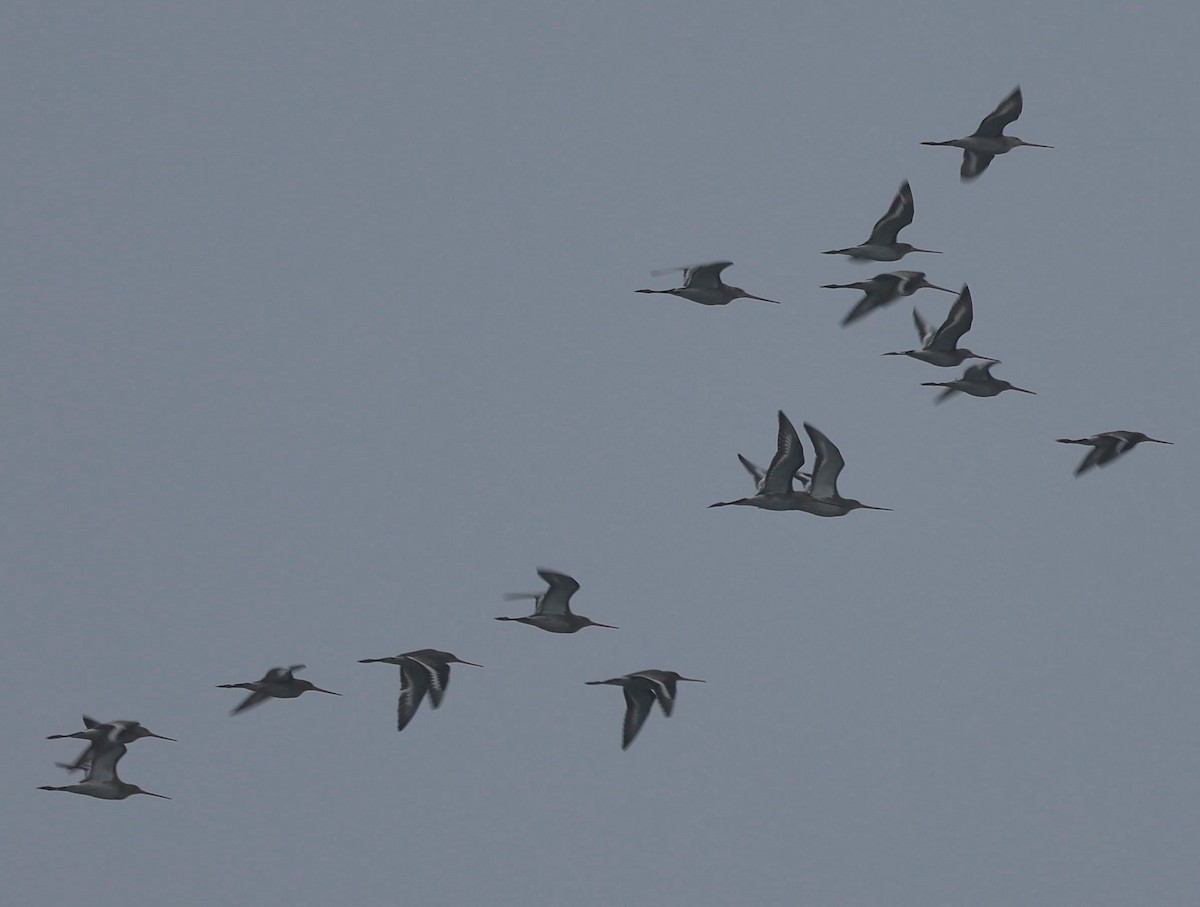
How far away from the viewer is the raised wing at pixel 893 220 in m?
40.8

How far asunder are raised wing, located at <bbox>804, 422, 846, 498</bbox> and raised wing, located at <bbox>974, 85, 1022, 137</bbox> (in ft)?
25.9

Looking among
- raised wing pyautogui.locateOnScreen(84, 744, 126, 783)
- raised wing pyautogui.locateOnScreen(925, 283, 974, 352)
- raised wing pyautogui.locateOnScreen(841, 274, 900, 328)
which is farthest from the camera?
raised wing pyautogui.locateOnScreen(841, 274, 900, 328)

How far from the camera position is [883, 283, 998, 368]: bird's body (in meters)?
39.4

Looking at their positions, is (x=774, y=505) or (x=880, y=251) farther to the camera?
(x=880, y=251)

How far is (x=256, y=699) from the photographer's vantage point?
3712 centimetres

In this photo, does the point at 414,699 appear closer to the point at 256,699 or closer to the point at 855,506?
the point at 256,699

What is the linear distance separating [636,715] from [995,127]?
1417 cm

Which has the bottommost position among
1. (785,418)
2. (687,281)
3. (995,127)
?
(785,418)

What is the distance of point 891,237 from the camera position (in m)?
41.0

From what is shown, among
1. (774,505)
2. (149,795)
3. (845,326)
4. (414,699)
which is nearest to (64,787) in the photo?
(149,795)

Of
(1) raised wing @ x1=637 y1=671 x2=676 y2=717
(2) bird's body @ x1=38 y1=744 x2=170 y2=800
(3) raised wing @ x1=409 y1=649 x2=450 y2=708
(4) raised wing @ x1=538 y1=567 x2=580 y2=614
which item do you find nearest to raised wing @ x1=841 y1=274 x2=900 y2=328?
(4) raised wing @ x1=538 y1=567 x2=580 y2=614

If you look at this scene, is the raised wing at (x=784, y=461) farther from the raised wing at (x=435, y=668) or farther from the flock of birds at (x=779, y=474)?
the raised wing at (x=435, y=668)

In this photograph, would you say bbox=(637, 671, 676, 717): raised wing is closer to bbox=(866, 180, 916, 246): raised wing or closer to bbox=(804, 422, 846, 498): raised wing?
bbox=(804, 422, 846, 498): raised wing

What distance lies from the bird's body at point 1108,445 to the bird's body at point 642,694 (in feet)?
29.6
